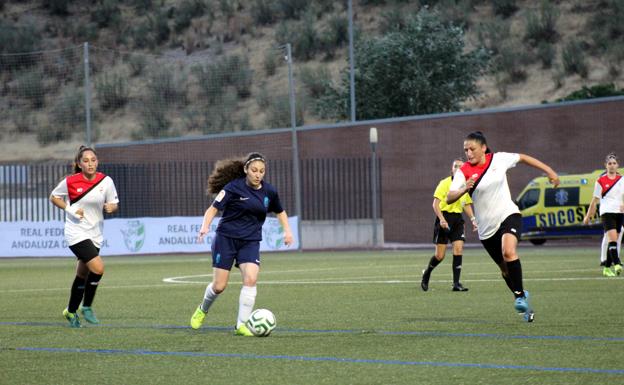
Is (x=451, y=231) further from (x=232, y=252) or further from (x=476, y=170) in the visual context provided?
(x=232, y=252)

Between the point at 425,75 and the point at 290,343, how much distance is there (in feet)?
163

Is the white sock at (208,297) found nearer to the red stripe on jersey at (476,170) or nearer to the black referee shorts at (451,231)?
the red stripe on jersey at (476,170)

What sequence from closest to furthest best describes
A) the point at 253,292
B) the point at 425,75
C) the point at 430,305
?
the point at 253,292 → the point at 430,305 → the point at 425,75

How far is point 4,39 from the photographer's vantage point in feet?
243

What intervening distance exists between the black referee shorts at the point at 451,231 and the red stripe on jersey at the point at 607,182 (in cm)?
370

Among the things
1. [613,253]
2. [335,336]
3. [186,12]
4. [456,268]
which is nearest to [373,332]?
[335,336]

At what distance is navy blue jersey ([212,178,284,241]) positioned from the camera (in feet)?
43.5

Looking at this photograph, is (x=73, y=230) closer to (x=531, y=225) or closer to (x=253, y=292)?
(x=253, y=292)

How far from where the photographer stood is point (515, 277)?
14000 mm

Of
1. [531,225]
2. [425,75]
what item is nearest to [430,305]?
[531,225]

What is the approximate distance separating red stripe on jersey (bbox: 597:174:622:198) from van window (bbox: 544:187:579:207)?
62.6 feet

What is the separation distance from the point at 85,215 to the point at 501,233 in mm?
4862

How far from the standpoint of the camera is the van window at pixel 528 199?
141 feet

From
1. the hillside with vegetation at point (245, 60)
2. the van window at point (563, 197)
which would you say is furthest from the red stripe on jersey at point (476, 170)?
the hillside with vegetation at point (245, 60)
